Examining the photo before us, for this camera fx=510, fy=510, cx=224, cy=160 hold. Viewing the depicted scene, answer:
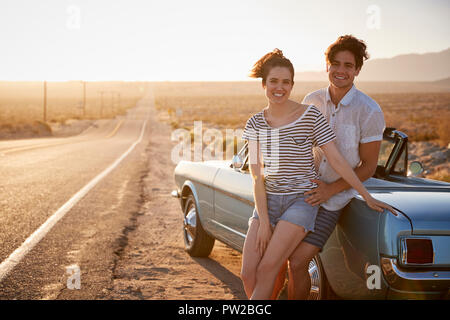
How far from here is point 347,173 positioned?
3.14 m

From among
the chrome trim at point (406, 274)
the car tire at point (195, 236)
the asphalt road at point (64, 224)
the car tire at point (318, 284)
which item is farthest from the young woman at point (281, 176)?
the car tire at point (195, 236)

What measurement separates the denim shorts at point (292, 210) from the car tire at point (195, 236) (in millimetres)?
2471

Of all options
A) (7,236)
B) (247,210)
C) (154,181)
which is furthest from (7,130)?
(247,210)

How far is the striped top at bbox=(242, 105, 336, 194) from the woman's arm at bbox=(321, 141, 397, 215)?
2.6 inches

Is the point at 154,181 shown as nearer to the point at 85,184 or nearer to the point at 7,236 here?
the point at 85,184

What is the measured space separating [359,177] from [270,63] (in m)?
0.95

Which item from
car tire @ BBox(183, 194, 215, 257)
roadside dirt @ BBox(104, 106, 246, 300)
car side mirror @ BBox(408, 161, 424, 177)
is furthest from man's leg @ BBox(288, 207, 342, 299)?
car tire @ BBox(183, 194, 215, 257)

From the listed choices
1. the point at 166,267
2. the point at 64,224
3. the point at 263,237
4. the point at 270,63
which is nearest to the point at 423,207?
the point at 263,237

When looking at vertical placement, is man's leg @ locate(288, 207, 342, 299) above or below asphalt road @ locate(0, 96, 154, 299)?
above

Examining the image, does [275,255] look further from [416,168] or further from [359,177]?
[416,168]

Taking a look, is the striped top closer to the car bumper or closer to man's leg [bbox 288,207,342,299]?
man's leg [bbox 288,207,342,299]

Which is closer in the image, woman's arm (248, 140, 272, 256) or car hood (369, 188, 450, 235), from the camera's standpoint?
car hood (369, 188, 450, 235)

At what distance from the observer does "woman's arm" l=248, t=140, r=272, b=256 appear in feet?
10.3

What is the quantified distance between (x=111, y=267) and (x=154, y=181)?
7.01 meters
